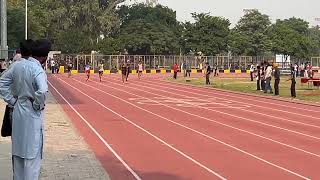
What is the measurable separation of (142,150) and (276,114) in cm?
926

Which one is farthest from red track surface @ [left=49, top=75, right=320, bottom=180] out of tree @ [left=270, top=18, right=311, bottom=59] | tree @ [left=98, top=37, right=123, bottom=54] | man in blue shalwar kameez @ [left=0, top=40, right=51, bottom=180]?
tree @ [left=270, top=18, right=311, bottom=59]

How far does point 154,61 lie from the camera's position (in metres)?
73.5

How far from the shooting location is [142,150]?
10.9m

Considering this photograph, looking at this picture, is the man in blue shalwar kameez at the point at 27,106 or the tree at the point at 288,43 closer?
the man in blue shalwar kameez at the point at 27,106

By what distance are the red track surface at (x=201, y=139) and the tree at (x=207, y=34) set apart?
56.9 meters

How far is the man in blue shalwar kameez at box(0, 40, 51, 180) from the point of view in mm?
5406

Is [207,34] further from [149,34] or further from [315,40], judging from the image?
[315,40]

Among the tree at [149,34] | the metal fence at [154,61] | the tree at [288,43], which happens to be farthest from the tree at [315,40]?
the tree at [149,34]

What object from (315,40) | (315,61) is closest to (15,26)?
(315,61)

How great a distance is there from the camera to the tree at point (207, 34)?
78.6 metres

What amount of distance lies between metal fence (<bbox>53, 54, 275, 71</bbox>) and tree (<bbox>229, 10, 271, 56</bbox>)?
4.35 m

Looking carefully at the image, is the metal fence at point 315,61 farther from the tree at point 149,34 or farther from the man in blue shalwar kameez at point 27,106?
the man in blue shalwar kameez at point 27,106

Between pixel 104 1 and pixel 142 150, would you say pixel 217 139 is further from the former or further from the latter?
pixel 104 1

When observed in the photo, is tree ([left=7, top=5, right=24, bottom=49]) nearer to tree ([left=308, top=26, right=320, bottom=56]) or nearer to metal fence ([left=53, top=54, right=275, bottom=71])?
metal fence ([left=53, top=54, right=275, bottom=71])
